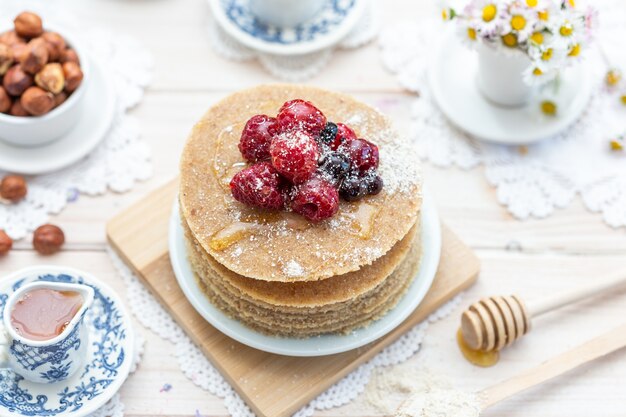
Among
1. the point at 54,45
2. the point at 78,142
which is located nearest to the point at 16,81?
the point at 54,45

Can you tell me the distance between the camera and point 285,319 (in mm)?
2158

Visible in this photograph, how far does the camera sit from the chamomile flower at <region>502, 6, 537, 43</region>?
2428 millimetres

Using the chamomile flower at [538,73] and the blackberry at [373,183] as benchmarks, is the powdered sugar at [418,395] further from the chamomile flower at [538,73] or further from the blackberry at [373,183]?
the chamomile flower at [538,73]

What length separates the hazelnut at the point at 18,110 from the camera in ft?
8.07

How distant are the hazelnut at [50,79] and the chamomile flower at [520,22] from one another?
1.26m

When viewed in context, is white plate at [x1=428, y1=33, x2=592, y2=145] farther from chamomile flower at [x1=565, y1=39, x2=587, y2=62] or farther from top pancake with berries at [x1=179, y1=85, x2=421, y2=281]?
top pancake with berries at [x1=179, y1=85, x2=421, y2=281]

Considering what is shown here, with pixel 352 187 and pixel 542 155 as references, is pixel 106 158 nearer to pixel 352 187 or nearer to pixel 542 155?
pixel 352 187

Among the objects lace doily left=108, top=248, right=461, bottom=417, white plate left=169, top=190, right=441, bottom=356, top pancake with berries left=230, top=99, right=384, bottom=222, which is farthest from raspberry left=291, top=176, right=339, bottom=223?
lace doily left=108, top=248, right=461, bottom=417

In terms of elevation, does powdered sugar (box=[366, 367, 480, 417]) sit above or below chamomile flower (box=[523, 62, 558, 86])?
below

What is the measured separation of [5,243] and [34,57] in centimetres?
52

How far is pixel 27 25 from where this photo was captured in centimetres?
251

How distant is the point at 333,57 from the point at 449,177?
0.59m

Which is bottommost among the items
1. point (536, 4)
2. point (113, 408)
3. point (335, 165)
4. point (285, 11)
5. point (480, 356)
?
point (113, 408)

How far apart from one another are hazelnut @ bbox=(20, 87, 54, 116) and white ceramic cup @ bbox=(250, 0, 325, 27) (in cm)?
77
